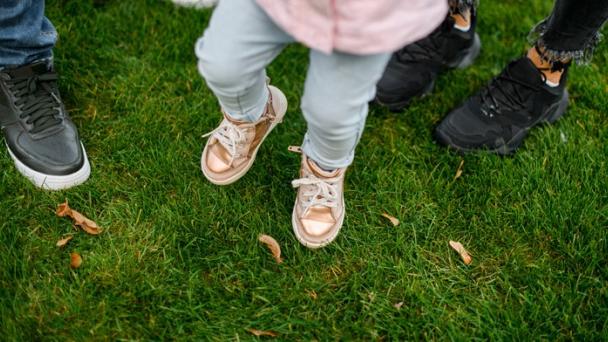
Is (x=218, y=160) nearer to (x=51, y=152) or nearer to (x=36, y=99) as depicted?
(x=51, y=152)

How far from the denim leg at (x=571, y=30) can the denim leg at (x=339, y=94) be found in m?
0.92

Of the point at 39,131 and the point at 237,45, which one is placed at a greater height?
the point at 237,45

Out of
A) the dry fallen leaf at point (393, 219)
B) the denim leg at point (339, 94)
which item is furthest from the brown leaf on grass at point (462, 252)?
the denim leg at point (339, 94)

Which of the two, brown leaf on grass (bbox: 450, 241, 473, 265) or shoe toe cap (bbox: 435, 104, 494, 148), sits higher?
shoe toe cap (bbox: 435, 104, 494, 148)

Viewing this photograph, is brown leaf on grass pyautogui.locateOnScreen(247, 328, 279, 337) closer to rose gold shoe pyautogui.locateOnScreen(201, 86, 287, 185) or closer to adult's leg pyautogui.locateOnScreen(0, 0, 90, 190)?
rose gold shoe pyautogui.locateOnScreen(201, 86, 287, 185)

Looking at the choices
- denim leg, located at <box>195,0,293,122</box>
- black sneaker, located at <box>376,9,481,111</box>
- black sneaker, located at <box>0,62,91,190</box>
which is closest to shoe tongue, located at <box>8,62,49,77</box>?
black sneaker, located at <box>0,62,91,190</box>

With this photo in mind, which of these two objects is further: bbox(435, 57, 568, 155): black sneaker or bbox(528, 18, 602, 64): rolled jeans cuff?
bbox(435, 57, 568, 155): black sneaker

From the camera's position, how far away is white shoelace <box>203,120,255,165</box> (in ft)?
6.27

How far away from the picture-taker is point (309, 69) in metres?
1.52

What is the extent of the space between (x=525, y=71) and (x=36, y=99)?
5.73 feet

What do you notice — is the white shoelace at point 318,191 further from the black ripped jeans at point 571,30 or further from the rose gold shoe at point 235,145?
the black ripped jeans at point 571,30

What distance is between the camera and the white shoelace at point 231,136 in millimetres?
1912

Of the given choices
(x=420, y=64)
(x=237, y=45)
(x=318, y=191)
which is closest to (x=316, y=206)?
(x=318, y=191)

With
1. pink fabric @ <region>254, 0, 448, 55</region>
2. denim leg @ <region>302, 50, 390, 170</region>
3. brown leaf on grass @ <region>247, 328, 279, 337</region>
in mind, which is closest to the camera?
pink fabric @ <region>254, 0, 448, 55</region>
